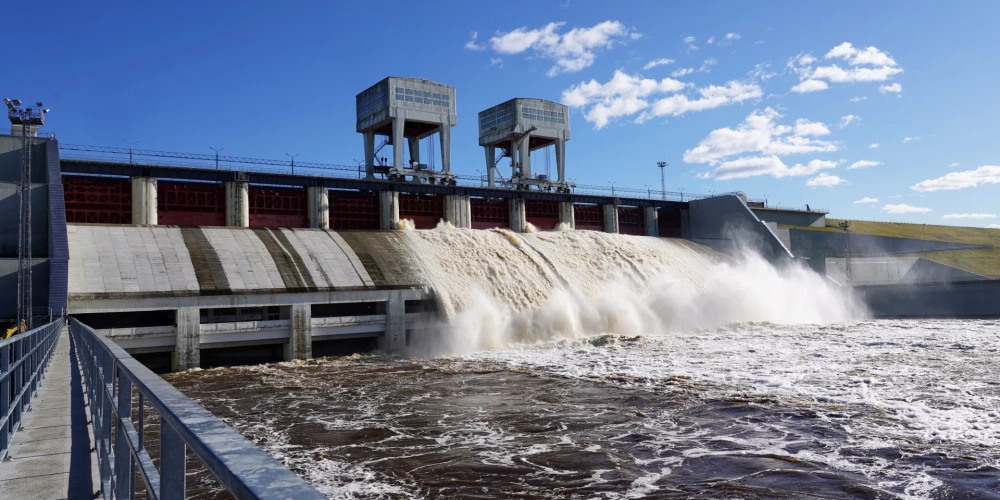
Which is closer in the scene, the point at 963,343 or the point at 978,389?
the point at 978,389

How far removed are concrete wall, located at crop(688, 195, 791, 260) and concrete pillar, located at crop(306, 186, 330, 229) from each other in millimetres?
24478

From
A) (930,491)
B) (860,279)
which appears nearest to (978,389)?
(930,491)

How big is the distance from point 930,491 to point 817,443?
105 inches

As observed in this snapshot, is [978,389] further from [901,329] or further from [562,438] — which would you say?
[901,329]

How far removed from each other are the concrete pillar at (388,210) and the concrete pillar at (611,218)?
15230mm

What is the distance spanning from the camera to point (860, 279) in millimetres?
49125

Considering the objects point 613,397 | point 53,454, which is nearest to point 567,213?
point 613,397

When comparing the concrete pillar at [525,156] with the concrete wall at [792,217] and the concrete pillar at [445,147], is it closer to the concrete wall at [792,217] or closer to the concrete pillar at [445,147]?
the concrete pillar at [445,147]

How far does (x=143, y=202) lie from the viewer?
1225 inches

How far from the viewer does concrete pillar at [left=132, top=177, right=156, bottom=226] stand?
3103 centimetres

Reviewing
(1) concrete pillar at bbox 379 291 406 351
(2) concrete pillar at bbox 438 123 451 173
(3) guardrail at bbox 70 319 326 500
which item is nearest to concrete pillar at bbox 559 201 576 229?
(2) concrete pillar at bbox 438 123 451 173

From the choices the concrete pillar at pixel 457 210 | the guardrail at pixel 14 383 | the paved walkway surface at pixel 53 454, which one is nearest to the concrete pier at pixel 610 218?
the concrete pillar at pixel 457 210

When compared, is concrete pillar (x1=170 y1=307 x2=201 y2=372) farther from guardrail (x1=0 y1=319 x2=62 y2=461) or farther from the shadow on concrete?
the shadow on concrete

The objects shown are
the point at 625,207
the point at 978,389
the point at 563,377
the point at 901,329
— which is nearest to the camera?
the point at 978,389
